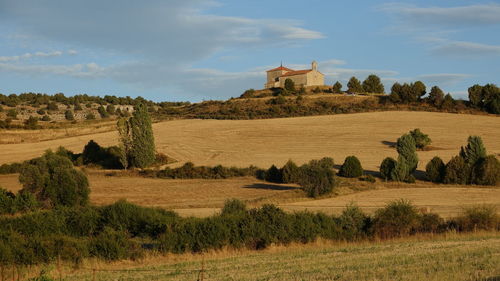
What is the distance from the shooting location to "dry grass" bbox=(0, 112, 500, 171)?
51.4m

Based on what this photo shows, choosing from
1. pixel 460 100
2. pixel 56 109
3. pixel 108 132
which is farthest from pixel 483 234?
pixel 56 109

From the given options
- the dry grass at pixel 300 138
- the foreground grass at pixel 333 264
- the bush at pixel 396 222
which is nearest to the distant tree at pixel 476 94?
the dry grass at pixel 300 138

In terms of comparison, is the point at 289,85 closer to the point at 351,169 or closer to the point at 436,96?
the point at 436,96

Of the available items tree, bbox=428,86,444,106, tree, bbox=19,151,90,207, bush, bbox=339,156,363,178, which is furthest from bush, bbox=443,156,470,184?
tree, bbox=428,86,444,106

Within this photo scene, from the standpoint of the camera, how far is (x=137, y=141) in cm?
4844

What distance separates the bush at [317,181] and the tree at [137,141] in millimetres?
17803

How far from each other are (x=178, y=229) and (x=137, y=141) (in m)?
29.0

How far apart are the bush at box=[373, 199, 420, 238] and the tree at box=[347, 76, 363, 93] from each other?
Answer: 3121 inches

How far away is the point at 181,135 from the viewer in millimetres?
64312

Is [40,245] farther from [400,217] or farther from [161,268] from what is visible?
[400,217]

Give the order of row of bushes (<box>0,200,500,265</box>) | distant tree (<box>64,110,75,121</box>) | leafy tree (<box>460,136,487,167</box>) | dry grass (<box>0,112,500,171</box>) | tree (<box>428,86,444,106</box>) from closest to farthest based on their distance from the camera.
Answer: row of bushes (<box>0,200,500,265</box>)
leafy tree (<box>460,136,487,167</box>)
dry grass (<box>0,112,500,171</box>)
tree (<box>428,86,444,106</box>)
distant tree (<box>64,110,75,121</box>)

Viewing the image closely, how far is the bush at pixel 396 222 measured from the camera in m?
22.1

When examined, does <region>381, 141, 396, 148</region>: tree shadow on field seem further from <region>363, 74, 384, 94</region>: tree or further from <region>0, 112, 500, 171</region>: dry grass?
<region>363, 74, 384, 94</region>: tree

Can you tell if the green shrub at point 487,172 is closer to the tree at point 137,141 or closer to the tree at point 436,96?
the tree at point 137,141
